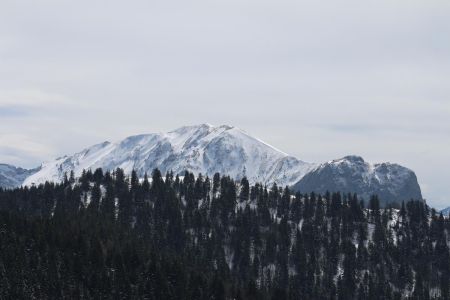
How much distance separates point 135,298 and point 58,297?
805 inches

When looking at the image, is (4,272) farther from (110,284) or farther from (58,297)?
(110,284)

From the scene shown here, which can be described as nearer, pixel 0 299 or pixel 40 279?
pixel 0 299

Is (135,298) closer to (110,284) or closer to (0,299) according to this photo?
(110,284)

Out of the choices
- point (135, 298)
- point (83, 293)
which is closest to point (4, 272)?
point (83, 293)

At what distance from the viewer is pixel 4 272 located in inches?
7544

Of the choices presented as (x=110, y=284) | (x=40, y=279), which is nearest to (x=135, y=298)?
(x=110, y=284)

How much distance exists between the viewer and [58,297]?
621 feet

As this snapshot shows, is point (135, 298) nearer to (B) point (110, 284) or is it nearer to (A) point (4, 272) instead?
(B) point (110, 284)

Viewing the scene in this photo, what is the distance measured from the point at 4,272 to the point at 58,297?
16375 millimetres

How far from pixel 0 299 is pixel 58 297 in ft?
51.4

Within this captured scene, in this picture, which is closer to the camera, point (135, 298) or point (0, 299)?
point (0, 299)

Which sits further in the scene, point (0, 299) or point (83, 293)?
point (83, 293)

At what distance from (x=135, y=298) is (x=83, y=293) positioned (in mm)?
13993

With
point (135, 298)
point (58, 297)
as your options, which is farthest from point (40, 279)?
point (135, 298)
